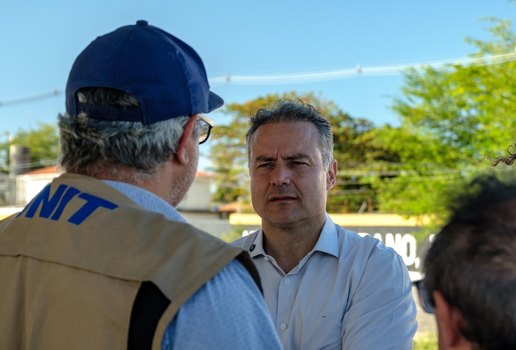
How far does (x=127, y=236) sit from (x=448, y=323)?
2.14 ft

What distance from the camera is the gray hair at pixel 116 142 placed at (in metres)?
1.55

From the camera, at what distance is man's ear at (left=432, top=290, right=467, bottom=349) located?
125 centimetres

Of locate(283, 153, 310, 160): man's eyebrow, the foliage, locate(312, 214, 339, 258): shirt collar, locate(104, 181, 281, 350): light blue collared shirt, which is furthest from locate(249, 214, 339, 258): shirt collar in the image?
the foliage

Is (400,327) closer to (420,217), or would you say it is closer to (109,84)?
(109,84)

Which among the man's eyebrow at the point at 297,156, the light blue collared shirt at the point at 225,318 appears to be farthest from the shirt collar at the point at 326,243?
the light blue collared shirt at the point at 225,318

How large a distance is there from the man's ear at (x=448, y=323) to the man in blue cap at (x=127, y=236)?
0.33 metres

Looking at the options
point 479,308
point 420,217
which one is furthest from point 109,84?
point 420,217

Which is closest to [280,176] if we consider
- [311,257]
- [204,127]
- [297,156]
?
[297,156]

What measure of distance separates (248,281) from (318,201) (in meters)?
1.56

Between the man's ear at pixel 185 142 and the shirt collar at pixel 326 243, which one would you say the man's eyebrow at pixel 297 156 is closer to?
the shirt collar at pixel 326 243

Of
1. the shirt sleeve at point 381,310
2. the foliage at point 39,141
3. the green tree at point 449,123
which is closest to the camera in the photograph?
the shirt sleeve at point 381,310

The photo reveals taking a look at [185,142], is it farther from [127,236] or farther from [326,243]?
[326,243]

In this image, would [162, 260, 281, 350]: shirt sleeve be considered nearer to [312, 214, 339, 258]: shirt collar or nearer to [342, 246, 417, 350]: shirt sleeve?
[342, 246, 417, 350]: shirt sleeve

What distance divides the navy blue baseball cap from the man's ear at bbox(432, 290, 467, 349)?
2.34 feet
